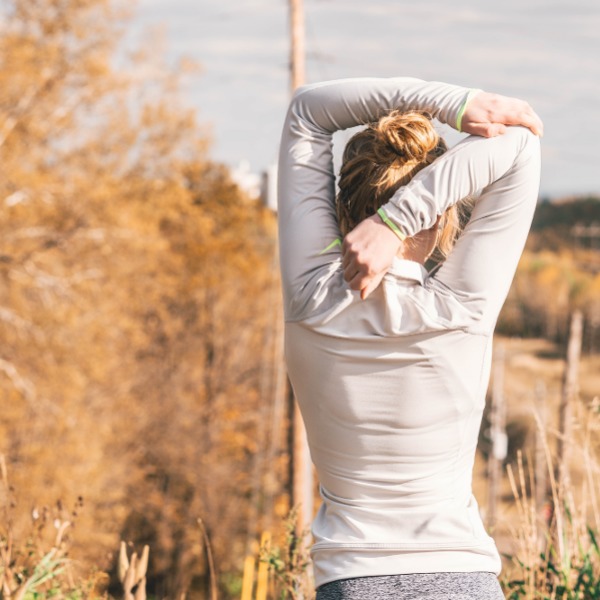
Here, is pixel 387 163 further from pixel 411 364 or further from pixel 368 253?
pixel 411 364

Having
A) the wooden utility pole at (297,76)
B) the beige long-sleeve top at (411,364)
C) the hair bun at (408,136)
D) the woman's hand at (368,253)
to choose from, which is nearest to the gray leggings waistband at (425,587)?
the beige long-sleeve top at (411,364)

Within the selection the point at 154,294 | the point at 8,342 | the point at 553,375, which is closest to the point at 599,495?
the point at 8,342

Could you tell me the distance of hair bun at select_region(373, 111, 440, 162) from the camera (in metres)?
1.58

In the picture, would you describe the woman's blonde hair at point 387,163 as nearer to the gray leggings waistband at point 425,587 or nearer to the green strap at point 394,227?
the green strap at point 394,227

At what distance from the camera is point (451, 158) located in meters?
1.56

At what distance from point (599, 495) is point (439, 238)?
2477 millimetres

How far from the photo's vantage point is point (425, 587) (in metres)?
1.51

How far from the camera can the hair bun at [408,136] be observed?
5.20ft

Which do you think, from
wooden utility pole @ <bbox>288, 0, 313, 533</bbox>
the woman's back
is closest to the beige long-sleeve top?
the woman's back

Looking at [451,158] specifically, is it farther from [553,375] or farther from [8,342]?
[553,375]

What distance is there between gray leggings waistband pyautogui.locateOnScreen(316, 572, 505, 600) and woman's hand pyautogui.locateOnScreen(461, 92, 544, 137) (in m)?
0.69

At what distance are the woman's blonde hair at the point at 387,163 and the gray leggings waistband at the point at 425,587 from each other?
52 cm

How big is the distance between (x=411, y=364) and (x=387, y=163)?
1.07 ft

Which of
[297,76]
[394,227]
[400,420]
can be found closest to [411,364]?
[400,420]
